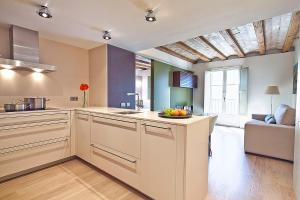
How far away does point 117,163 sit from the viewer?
1.98 m

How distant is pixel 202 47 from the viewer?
4.47 m

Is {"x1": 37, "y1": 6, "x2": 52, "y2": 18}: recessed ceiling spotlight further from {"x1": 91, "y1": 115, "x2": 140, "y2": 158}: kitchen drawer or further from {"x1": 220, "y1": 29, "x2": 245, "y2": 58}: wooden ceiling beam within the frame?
{"x1": 220, "y1": 29, "x2": 245, "y2": 58}: wooden ceiling beam

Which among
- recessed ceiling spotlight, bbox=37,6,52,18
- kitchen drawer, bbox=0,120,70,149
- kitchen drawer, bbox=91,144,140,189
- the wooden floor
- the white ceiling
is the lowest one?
the wooden floor

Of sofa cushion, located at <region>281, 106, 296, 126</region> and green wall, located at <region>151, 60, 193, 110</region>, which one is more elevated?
green wall, located at <region>151, 60, 193, 110</region>

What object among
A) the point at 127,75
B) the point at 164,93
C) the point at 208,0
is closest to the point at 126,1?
the point at 208,0

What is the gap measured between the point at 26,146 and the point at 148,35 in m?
2.60

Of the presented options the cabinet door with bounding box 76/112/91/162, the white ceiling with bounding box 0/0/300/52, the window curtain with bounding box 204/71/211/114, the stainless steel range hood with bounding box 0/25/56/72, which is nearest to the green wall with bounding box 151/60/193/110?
the window curtain with bounding box 204/71/211/114

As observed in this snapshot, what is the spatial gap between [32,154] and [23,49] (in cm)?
166

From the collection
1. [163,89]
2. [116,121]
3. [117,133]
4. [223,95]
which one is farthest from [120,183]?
[223,95]

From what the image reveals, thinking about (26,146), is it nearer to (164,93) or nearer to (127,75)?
(127,75)

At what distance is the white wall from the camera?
471 centimetres

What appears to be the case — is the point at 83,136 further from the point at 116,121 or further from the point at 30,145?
the point at 116,121

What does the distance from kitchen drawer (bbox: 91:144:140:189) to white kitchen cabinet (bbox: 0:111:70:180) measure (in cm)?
65

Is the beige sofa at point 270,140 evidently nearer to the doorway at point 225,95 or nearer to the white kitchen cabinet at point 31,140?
the doorway at point 225,95
